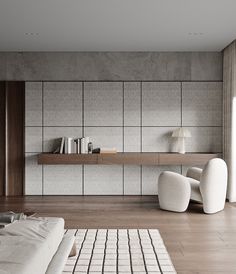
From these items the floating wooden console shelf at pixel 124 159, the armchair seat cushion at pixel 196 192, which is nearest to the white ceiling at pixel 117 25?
the floating wooden console shelf at pixel 124 159

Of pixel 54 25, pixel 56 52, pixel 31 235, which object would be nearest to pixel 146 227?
pixel 31 235

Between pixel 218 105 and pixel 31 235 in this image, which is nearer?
pixel 31 235

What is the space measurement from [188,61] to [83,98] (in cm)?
201

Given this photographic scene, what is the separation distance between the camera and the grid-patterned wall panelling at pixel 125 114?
26.6 ft

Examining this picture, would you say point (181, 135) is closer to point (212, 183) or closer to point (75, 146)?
point (212, 183)

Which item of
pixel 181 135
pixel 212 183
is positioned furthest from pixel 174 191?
pixel 181 135

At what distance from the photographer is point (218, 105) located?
8.12m

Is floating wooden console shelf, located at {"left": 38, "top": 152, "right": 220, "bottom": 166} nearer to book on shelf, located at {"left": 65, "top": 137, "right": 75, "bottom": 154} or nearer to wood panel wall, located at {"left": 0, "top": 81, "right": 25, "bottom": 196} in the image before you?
book on shelf, located at {"left": 65, "top": 137, "right": 75, "bottom": 154}

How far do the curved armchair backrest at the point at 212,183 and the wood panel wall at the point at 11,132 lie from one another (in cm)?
348

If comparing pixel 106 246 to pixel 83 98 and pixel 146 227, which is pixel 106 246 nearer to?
pixel 146 227

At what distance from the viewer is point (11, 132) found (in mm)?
8094

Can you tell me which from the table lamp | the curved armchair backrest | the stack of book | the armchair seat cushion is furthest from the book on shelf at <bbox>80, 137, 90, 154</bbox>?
the curved armchair backrest

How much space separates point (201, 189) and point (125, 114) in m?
2.38

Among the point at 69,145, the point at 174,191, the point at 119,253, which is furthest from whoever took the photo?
the point at 69,145
